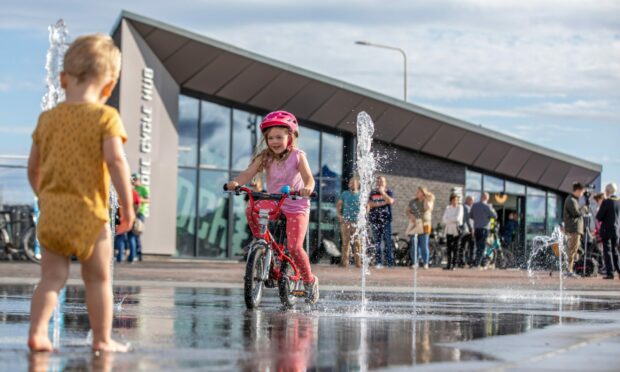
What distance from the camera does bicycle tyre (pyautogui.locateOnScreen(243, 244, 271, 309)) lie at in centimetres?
996

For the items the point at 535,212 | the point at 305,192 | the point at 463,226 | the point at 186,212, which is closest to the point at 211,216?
the point at 186,212

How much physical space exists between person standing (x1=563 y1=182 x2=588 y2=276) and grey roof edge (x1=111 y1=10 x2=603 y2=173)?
12.3 m

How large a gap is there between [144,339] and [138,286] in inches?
300

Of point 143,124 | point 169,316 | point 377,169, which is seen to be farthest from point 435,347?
point 377,169

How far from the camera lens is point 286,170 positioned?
405 inches

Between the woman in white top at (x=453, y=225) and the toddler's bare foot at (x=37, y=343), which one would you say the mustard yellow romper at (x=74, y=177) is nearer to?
the toddler's bare foot at (x=37, y=343)

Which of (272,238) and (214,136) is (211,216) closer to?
(214,136)

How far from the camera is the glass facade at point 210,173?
109ft

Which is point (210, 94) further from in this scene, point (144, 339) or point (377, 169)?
point (144, 339)

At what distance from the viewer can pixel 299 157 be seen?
1027cm

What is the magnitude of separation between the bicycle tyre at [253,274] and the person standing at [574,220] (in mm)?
13948

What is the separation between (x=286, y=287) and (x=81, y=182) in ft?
15.2

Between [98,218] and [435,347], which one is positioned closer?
[98,218]

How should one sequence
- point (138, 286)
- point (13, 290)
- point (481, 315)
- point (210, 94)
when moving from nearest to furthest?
point (481, 315) < point (13, 290) < point (138, 286) < point (210, 94)
